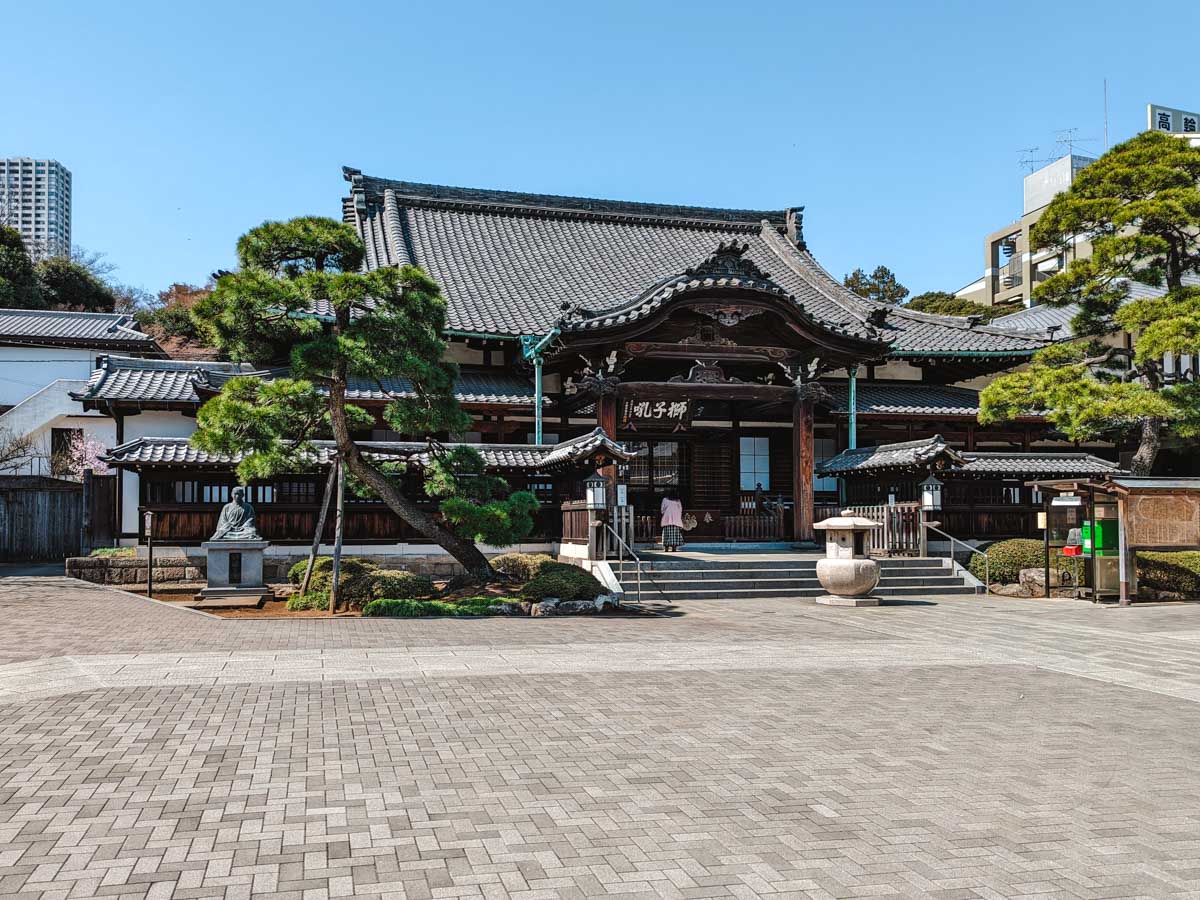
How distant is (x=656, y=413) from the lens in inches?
930

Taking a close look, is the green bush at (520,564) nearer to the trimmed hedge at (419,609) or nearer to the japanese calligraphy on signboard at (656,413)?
the trimmed hedge at (419,609)

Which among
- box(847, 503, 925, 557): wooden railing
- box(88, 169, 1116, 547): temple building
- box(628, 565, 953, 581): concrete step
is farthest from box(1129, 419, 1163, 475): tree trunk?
box(628, 565, 953, 581): concrete step

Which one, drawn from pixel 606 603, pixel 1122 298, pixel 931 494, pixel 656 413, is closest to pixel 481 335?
pixel 656 413

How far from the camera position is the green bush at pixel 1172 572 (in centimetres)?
1889

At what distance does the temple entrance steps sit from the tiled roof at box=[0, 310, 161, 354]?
2569 cm

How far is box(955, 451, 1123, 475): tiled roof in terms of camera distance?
23.6 metres

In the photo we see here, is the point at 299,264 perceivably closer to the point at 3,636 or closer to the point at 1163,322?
the point at 3,636

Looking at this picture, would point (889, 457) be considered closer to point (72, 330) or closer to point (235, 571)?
point (235, 571)

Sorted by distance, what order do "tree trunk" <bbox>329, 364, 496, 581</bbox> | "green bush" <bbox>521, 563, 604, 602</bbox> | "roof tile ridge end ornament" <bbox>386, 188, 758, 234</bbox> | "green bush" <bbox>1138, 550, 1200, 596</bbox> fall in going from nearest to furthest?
"green bush" <bbox>521, 563, 604, 602</bbox>
"tree trunk" <bbox>329, 364, 496, 581</bbox>
"green bush" <bbox>1138, 550, 1200, 596</bbox>
"roof tile ridge end ornament" <bbox>386, 188, 758, 234</bbox>

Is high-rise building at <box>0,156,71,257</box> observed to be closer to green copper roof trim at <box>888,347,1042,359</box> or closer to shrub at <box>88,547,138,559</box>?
shrub at <box>88,547,138,559</box>

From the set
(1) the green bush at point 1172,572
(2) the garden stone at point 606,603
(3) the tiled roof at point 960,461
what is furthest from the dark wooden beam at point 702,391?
(1) the green bush at point 1172,572

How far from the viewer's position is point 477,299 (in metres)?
25.2

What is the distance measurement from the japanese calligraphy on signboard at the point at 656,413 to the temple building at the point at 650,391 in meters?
0.06

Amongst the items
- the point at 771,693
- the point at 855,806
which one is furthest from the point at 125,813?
the point at 771,693
